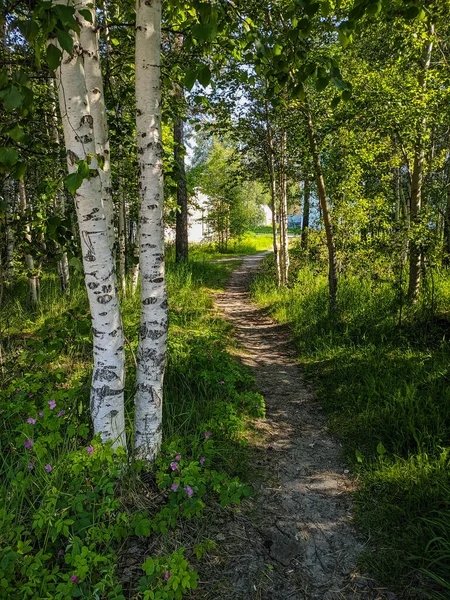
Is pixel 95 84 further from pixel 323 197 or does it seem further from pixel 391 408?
pixel 323 197

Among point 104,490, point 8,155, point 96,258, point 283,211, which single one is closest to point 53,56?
point 8,155

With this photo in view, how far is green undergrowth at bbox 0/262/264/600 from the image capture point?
6.10ft

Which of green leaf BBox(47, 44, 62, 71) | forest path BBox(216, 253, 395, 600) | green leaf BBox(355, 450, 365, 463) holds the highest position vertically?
green leaf BBox(47, 44, 62, 71)

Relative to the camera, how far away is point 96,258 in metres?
2.31

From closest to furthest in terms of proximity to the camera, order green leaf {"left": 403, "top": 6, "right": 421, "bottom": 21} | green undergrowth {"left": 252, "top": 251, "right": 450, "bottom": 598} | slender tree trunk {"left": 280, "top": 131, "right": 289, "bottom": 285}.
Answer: green leaf {"left": 403, "top": 6, "right": 421, "bottom": 21}
green undergrowth {"left": 252, "top": 251, "right": 450, "bottom": 598}
slender tree trunk {"left": 280, "top": 131, "right": 289, "bottom": 285}

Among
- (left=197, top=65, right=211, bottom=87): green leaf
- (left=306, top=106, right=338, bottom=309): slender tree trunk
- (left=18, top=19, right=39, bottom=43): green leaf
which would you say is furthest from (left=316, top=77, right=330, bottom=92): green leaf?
(left=306, top=106, right=338, bottom=309): slender tree trunk

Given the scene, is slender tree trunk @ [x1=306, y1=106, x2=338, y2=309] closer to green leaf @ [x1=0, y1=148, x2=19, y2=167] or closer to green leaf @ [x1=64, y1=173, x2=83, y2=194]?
green leaf @ [x1=64, y1=173, x2=83, y2=194]

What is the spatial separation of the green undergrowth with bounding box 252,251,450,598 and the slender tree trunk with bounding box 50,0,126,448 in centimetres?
199

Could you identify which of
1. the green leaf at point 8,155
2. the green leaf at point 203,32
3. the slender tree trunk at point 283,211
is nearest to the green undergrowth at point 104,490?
the green leaf at point 8,155

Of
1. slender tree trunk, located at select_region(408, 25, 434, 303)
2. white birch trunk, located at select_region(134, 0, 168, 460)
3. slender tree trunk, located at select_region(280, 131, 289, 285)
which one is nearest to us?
white birch trunk, located at select_region(134, 0, 168, 460)

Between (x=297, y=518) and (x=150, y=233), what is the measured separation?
7.82 feet

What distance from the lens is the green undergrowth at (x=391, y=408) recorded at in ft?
7.39

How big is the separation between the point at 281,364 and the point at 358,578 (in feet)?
11.4

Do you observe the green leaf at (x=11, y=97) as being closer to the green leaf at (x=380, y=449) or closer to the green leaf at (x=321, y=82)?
the green leaf at (x=321, y=82)
